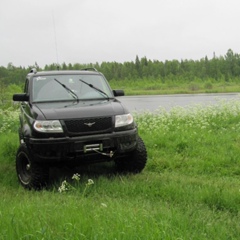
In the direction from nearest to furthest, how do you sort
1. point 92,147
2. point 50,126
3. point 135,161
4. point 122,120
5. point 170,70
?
point 50,126 → point 92,147 → point 122,120 → point 135,161 → point 170,70

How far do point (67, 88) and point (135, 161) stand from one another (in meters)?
1.75

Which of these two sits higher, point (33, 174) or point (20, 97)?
point (20, 97)

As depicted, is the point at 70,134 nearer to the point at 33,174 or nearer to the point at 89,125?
the point at 89,125

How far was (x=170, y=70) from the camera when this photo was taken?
297 ft

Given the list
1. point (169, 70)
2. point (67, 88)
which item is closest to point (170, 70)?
Answer: point (169, 70)

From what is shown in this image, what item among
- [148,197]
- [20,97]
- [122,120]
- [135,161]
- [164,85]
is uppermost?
[20,97]

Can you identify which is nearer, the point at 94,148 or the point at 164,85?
the point at 94,148

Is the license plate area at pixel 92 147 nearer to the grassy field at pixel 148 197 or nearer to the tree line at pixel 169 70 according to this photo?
the grassy field at pixel 148 197

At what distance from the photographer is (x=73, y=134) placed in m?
5.04

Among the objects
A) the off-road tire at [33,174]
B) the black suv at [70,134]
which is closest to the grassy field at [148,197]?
the off-road tire at [33,174]

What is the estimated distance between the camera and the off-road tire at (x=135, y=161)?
19.3ft

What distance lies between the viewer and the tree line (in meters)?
84.3

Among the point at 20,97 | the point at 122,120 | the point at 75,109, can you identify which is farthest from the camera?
the point at 20,97

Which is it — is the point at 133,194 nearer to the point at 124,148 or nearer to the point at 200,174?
the point at 124,148
